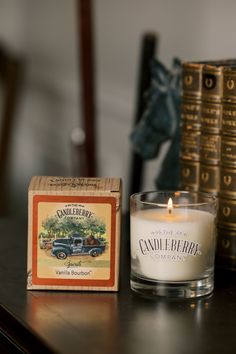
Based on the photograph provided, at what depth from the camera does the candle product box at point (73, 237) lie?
3.02ft

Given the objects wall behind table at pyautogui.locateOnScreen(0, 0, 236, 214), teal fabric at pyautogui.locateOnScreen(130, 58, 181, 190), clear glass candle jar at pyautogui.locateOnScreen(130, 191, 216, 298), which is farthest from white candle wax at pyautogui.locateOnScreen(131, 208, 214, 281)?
wall behind table at pyautogui.locateOnScreen(0, 0, 236, 214)

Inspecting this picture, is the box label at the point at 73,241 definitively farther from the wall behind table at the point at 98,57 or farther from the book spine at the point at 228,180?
the wall behind table at the point at 98,57

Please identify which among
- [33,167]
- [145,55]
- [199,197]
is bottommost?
[33,167]

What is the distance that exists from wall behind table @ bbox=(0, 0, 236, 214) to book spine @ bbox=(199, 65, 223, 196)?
1.93 feet

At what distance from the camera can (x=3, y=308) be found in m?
0.87

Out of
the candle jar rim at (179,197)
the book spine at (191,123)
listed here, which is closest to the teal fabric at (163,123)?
the book spine at (191,123)

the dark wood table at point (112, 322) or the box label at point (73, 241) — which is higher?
the box label at point (73, 241)

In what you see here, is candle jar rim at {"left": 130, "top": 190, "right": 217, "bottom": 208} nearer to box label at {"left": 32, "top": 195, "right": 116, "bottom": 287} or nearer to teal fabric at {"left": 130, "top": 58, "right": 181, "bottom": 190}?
box label at {"left": 32, "top": 195, "right": 116, "bottom": 287}

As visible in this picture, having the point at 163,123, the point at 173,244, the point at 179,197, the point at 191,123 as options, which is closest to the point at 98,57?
the point at 163,123

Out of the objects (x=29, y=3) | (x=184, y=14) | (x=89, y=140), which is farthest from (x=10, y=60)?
(x=184, y=14)

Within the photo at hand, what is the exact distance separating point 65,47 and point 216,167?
157 centimetres

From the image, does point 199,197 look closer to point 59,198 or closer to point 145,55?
point 59,198

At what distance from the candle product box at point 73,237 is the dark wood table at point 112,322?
2 cm

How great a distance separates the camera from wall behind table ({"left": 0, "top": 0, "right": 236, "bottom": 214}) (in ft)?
6.00
